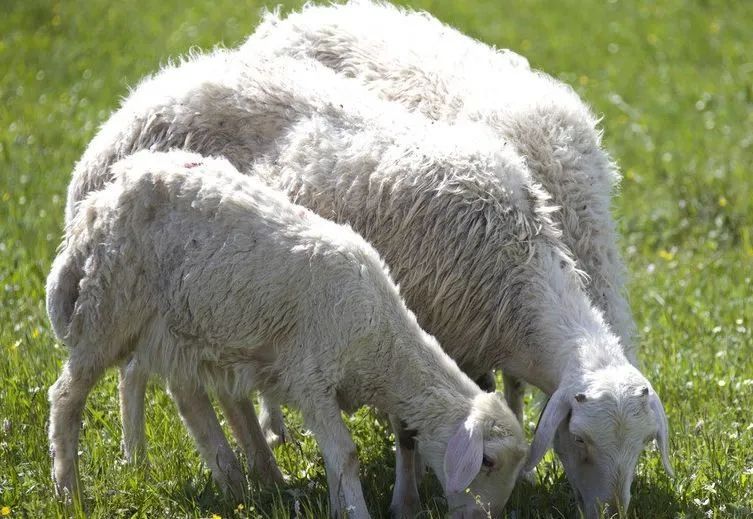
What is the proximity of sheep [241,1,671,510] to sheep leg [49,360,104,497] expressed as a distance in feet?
4.34

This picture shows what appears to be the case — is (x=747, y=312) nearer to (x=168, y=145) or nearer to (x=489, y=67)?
(x=489, y=67)

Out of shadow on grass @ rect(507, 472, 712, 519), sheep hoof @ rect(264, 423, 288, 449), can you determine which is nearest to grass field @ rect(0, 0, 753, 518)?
shadow on grass @ rect(507, 472, 712, 519)

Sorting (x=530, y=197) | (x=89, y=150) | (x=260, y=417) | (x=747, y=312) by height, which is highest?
(x=530, y=197)

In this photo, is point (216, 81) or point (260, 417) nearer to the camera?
point (216, 81)

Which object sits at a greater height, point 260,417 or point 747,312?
point 747,312

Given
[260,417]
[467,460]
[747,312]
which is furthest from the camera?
[747,312]

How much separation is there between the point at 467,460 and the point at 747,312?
11.3 feet

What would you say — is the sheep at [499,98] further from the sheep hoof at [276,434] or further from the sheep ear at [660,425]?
the sheep ear at [660,425]

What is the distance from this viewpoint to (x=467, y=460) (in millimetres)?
4520

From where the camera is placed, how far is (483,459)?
4.62 meters

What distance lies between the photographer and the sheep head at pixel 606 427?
4.67m

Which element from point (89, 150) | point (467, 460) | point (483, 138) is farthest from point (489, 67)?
point (467, 460)

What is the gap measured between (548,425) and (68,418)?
2009 mm

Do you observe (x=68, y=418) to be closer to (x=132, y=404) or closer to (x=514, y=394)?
(x=132, y=404)
